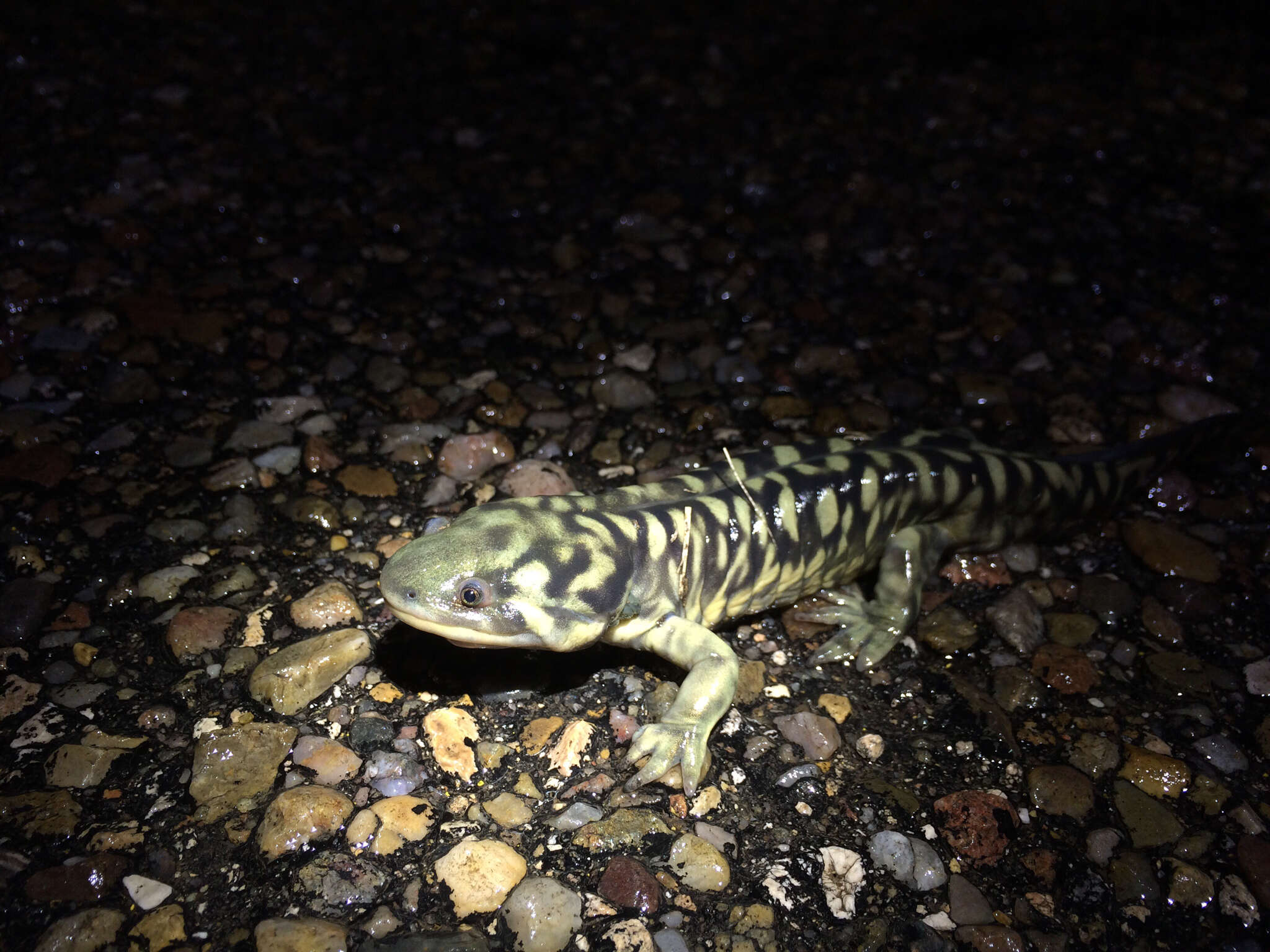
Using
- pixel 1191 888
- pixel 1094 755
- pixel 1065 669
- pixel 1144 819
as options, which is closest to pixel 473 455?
pixel 1065 669

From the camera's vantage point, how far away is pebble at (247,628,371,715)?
2.49 meters

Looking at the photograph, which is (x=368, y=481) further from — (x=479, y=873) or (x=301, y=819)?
(x=479, y=873)

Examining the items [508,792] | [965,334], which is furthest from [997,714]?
[965,334]

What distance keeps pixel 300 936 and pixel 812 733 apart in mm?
1431

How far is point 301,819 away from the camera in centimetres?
221

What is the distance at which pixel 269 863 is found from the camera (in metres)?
2.14

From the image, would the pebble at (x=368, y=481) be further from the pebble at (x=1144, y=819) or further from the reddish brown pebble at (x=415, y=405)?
the pebble at (x=1144, y=819)

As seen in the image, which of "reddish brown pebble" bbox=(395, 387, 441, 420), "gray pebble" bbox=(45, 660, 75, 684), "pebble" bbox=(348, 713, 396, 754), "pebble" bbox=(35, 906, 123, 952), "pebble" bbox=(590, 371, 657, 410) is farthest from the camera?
"pebble" bbox=(590, 371, 657, 410)

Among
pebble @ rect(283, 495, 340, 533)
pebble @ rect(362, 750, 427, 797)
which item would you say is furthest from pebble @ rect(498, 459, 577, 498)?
pebble @ rect(362, 750, 427, 797)

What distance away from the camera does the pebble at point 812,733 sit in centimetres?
252

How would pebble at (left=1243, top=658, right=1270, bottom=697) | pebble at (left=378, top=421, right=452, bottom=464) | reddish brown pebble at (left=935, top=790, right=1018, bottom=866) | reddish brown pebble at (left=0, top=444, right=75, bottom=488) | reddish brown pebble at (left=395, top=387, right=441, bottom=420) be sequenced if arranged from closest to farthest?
reddish brown pebble at (left=935, top=790, right=1018, bottom=866)
pebble at (left=1243, top=658, right=1270, bottom=697)
reddish brown pebble at (left=0, top=444, right=75, bottom=488)
pebble at (left=378, top=421, right=452, bottom=464)
reddish brown pebble at (left=395, top=387, right=441, bottom=420)

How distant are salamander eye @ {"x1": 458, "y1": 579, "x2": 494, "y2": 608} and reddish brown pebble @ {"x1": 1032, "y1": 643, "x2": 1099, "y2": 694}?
5.76 feet

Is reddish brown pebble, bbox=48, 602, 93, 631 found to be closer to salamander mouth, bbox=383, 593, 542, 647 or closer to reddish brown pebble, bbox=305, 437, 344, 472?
reddish brown pebble, bbox=305, 437, 344, 472

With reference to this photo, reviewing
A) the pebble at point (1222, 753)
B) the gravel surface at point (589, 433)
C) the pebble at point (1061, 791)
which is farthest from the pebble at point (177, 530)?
the pebble at point (1222, 753)
